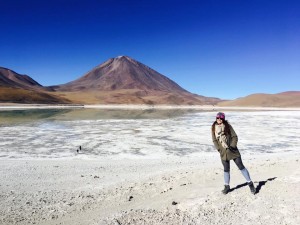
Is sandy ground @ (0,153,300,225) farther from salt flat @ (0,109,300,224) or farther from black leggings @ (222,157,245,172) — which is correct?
black leggings @ (222,157,245,172)

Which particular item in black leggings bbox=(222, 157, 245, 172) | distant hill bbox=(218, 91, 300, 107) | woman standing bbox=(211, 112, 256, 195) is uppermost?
distant hill bbox=(218, 91, 300, 107)

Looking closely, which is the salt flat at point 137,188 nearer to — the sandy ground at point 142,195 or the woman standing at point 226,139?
the sandy ground at point 142,195

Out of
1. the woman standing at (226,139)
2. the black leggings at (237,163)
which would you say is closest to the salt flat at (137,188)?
the black leggings at (237,163)

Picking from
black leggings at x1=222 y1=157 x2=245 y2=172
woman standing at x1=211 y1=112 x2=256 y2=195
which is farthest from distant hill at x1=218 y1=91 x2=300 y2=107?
woman standing at x1=211 y1=112 x2=256 y2=195

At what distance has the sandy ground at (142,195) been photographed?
254 inches

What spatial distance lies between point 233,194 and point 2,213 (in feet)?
15.7

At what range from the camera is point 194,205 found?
684 cm

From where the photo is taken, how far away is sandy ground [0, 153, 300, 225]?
21.2 ft

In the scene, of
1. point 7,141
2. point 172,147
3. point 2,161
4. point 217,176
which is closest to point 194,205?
point 217,176

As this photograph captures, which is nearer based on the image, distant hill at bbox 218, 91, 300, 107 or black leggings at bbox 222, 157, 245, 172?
black leggings at bbox 222, 157, 245, 172

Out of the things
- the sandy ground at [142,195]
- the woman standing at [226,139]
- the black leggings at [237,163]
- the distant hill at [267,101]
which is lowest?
the sandy ground at [142,195]

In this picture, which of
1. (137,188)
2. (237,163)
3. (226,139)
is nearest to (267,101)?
(137,188)

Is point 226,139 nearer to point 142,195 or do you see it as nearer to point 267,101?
point 142,195

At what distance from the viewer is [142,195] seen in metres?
8.05
